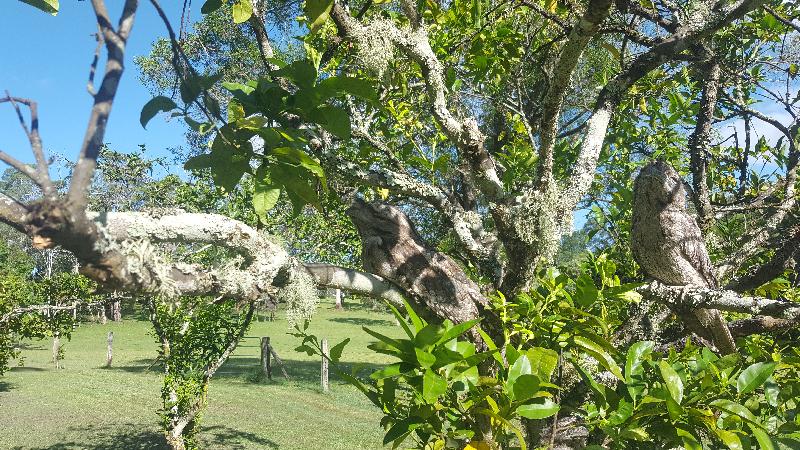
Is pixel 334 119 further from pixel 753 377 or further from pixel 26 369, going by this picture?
pixel 26 369

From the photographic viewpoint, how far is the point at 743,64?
4.08 meters

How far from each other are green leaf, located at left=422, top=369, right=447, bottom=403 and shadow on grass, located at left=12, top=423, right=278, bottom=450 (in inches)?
329

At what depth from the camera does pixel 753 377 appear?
5.04 feet

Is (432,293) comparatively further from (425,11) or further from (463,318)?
(425,11)

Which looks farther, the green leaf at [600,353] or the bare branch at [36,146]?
the green leaf at [600,353]

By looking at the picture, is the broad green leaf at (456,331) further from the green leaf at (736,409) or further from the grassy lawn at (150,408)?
the grassy lawn at (150,408)

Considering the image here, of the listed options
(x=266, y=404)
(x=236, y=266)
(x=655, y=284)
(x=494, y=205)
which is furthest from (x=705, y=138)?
(x=266, y=404)

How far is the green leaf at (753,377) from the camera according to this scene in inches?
59.6

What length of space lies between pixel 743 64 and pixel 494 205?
3.18m

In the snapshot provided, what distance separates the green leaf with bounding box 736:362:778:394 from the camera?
1.51 m

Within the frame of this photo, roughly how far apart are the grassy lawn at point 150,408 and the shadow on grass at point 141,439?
0.01 metres

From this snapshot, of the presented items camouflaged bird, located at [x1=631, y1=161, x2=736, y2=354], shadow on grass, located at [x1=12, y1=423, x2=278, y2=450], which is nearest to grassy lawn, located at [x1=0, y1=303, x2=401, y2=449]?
shadow on grass, located at [x1=12, y1=423, x2=278, y2=450]

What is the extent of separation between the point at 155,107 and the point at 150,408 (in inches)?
457

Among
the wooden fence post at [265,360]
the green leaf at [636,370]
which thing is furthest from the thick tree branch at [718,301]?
the wooden fence post at [265,360]
